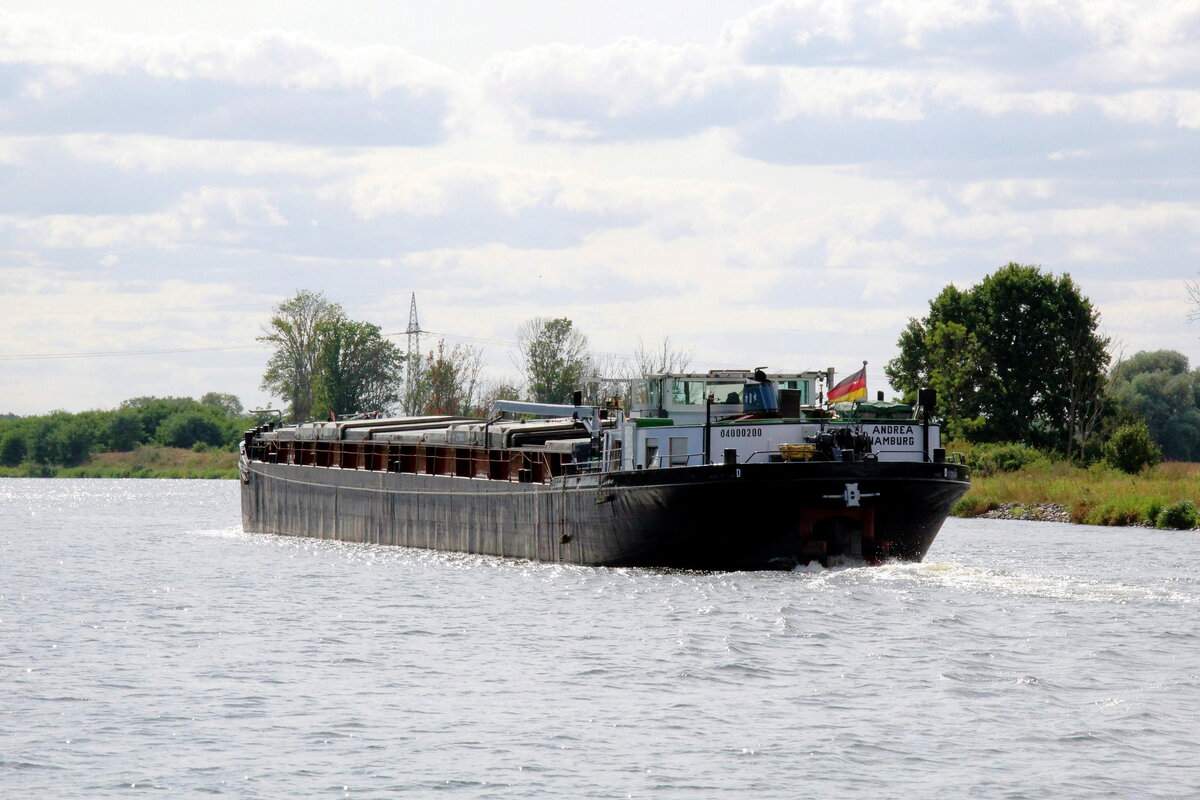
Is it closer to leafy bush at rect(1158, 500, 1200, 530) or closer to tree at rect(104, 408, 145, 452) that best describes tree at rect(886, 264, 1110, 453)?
leafy bush at rect(1158, 500, 1200, 530)

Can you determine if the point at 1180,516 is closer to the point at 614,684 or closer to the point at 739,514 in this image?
the point at 739,514

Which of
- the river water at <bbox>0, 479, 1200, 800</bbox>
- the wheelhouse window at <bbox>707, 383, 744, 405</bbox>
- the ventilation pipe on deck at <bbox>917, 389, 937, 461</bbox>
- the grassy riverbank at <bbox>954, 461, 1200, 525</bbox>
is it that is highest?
the wheelhouse window at <bbox>707, 383, 744, 405</bbox>

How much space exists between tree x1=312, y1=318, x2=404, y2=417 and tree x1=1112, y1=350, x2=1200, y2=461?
5391 centimetres

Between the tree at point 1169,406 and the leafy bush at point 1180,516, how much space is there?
200 ft

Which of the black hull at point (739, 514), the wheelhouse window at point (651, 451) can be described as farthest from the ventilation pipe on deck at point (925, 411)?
the wheelhouse window at point (651, 451)

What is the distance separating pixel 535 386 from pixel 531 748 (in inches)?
3413

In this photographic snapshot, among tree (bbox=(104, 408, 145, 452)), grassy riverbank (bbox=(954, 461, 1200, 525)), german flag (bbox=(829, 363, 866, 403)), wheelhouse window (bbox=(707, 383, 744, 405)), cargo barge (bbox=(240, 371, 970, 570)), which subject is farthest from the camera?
tree (bbox=(104, 408, 145, 452))

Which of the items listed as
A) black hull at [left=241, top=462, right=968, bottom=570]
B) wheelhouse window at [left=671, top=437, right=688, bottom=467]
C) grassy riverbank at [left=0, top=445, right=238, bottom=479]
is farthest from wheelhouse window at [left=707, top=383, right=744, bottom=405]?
grassy riverbank at [left=0, top=445, right=238, bottom=479]

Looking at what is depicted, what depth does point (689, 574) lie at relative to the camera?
3328 centimetres

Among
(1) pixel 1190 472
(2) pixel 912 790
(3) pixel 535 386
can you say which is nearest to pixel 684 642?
(2) pixel 912 790

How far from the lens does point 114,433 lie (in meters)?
144

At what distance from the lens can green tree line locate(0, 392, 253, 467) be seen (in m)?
142

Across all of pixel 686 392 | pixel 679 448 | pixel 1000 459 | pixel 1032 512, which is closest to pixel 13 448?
pixel 1000 459

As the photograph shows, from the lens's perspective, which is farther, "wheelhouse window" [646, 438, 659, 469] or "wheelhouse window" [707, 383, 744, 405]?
"wheelhouse window" [707, 383, 744, 405]
